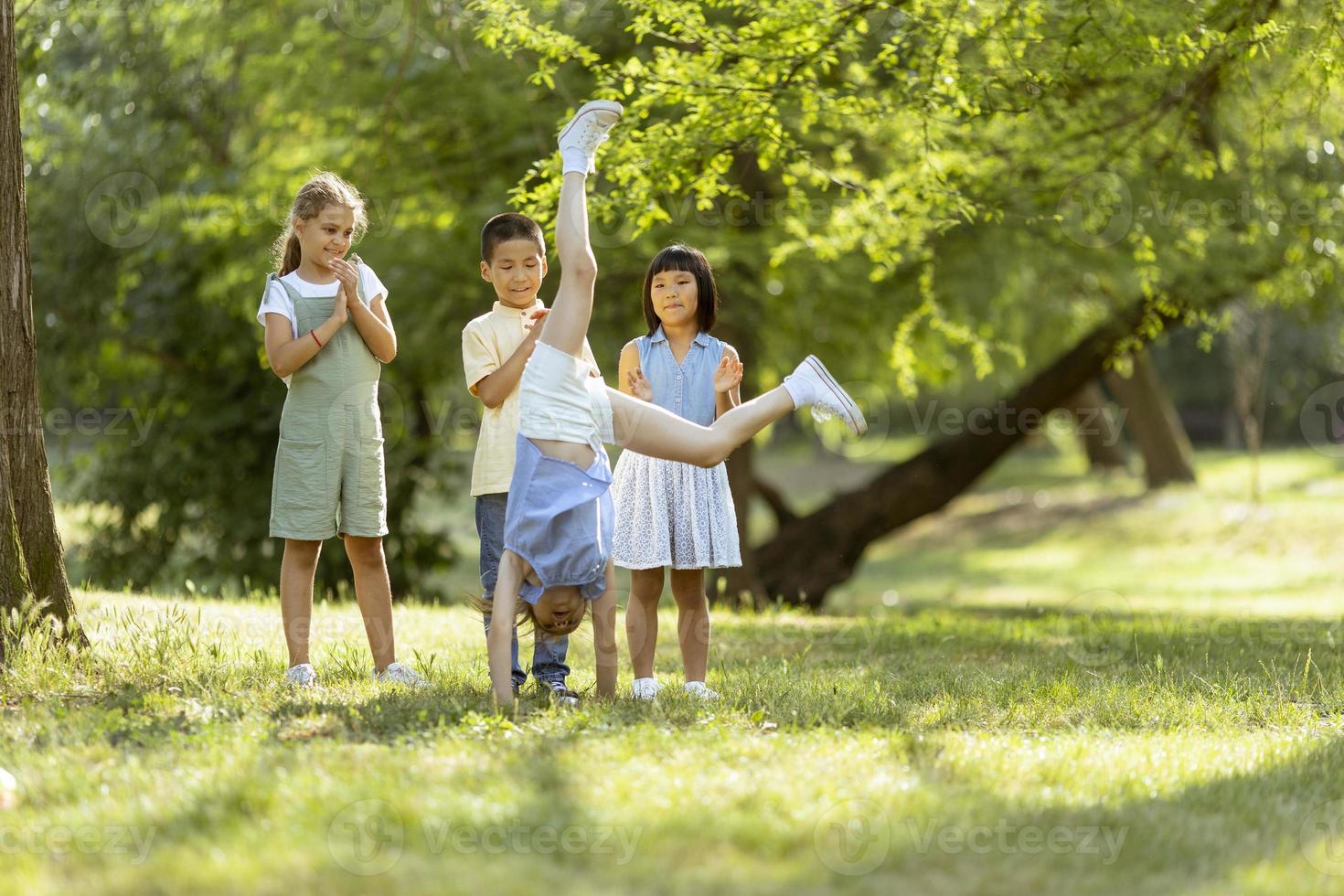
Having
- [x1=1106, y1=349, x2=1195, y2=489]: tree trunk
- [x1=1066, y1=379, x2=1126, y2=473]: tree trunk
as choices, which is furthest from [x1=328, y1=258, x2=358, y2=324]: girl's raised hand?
[x1=1066, y1=379, x2=1126, y2=473]: tree trunk

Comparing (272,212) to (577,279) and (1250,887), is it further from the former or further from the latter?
(1250,887)

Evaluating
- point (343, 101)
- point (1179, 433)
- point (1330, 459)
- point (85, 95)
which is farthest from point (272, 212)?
point (1330, 459)

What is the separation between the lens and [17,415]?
5406 millimetres

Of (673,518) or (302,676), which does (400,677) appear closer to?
(302,676)

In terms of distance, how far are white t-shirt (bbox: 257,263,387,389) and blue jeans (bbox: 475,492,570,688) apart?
3.01 feet

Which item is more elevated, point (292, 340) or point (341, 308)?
point (341, 308)

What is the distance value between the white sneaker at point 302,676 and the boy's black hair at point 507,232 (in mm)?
1746

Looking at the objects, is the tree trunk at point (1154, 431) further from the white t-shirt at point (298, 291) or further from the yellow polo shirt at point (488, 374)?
the white t-shirt at point (298, 291)

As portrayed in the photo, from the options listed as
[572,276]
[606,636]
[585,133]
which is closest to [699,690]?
[606,636]

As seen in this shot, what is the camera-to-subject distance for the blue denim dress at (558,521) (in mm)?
4551

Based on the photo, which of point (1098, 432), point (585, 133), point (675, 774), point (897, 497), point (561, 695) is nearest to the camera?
point (675, 774)

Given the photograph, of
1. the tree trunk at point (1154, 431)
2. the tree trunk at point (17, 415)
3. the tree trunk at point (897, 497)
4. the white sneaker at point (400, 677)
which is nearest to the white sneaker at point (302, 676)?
the white sneaker at point (400, 677)

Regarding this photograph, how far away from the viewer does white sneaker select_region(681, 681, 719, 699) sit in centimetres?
506

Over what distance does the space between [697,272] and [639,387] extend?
53 centimetres
